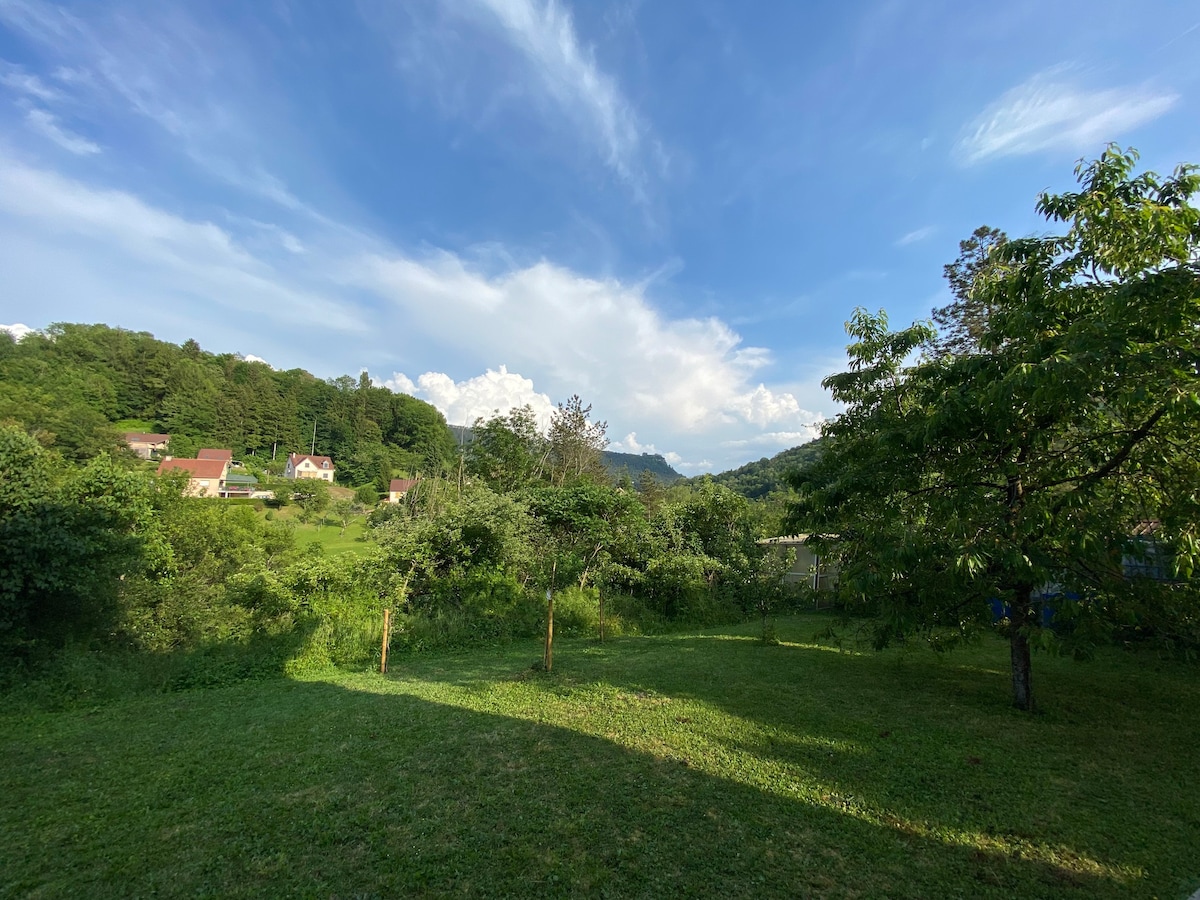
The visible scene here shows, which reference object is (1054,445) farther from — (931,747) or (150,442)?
(150,442)

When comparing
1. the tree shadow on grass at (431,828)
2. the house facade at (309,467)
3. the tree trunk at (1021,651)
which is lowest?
the tree shadow on grass at (431,828)

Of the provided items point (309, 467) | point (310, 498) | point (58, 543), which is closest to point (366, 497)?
point (310, 498)

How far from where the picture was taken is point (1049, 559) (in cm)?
419

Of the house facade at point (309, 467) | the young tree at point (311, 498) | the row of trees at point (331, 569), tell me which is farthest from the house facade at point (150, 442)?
the row of trees at point (331, 569)

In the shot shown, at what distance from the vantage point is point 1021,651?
509cm

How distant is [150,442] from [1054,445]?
68765mm

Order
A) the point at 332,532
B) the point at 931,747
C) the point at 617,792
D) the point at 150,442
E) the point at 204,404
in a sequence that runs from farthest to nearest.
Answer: the point at 204,404 → the point at 150,442 → the point at 332,532 → the point at 931,747 → the point at 617,792

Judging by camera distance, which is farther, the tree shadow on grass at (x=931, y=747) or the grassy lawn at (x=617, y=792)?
the tree shadow on grass at (x=931, y=747)

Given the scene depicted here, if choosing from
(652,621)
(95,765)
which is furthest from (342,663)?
(652,621)

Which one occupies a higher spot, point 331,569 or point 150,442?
point 150,442

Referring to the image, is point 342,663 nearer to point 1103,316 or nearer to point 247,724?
point 247,724

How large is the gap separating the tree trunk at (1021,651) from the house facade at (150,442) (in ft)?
203

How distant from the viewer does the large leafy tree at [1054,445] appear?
11.0ft

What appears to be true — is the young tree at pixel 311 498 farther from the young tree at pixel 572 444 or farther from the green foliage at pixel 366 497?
the young tree at pixel 572 444
